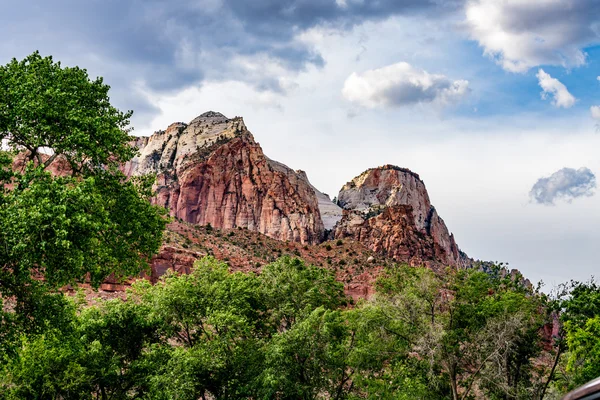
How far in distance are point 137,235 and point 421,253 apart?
453 feet

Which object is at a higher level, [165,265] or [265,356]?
[165,265]

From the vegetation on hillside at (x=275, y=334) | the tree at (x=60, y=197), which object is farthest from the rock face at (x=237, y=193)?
the tree at (x=60, y=197)

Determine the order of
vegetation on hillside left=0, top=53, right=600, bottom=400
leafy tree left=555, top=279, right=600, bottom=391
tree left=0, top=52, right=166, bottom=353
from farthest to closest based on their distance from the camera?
1. leafy tree left=555, top=279, right=600, bottom=391
2. vegetation on hillside left=0, top=53, right=600, bottom=400
3. tree left=0, top=52, right=166, bottom=353

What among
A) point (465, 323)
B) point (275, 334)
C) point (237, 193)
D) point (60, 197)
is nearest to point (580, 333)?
point (465, 323)

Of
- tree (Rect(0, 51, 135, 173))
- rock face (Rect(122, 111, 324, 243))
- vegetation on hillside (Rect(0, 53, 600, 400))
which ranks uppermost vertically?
rock face (Rect(122, 111, 324, 243))

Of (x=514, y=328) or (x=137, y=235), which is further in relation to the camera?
(x=514, y=328)

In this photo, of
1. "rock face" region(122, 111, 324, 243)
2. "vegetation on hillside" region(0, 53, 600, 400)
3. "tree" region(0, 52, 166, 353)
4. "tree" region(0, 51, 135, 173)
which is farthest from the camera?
"rock face" region(122, 111, 324, 243)

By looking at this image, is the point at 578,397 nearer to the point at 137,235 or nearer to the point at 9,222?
the point at 9,222

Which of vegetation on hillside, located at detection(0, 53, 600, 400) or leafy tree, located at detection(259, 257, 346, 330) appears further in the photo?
leafy tree, located at detection(259, 257, 346, 330)

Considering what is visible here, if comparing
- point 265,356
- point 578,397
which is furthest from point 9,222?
point 265,356

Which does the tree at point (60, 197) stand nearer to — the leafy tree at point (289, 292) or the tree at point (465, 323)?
the leafy tree at point (289, 292)

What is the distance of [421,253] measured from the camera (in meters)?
150

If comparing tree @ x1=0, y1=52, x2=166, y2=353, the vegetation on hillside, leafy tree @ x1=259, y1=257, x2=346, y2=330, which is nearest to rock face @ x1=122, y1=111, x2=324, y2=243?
leafy tree @ x1=259, y1=257, x2=346, y2=330

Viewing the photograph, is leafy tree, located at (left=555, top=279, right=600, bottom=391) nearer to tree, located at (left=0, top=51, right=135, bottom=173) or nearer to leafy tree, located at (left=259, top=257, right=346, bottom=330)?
leafy tree, located at (left=259, top=257, right=346, bottom=330)
